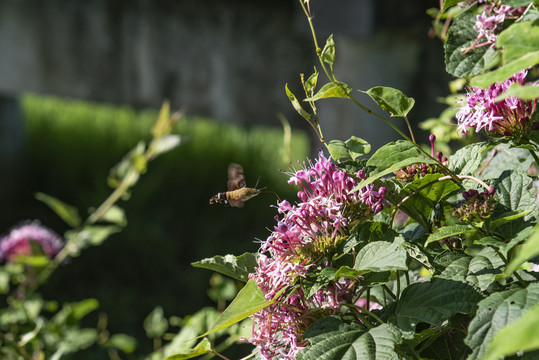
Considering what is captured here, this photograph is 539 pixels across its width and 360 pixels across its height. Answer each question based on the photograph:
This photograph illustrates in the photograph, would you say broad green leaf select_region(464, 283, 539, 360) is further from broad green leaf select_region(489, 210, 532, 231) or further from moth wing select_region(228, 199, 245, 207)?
moth wing select_region(228, 199, 245, 207)

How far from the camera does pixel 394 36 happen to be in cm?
237

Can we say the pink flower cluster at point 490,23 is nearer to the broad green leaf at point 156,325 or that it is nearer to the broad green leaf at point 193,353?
the broad green leaf at point 193,353

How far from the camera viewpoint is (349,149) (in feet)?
2.48

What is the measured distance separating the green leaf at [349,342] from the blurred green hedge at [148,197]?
248 centimetres

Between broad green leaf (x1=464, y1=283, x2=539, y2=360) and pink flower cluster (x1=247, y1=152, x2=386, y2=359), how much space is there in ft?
0.54

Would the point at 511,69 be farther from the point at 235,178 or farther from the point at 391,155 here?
the point at 235,178

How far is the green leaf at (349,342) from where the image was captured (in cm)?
60

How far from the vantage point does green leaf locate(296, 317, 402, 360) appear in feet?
1.96

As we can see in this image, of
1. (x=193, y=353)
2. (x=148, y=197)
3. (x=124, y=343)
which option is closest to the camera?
(x=193, y=353)

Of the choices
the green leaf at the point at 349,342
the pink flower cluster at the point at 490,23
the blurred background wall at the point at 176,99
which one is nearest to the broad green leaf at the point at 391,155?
the green leaf at the point at 349,342

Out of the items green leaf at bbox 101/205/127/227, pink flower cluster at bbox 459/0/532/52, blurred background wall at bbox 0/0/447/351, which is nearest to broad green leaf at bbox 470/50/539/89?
pink flower cluster at bbox 459/0/532/52

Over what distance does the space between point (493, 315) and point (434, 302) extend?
0.07 meters

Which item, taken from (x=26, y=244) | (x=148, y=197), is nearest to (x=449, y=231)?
(x=26, y=244)

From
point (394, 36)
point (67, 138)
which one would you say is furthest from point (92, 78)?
point (67, 138)
